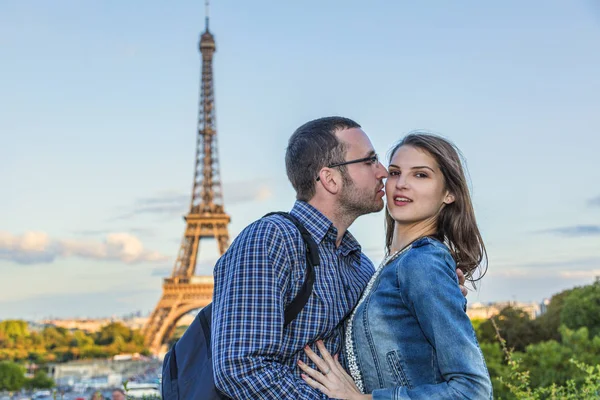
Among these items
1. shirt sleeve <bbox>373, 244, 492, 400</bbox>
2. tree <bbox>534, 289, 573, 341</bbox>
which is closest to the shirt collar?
shirt sleeve <bbox>373, 244, 492, 400</bbox>

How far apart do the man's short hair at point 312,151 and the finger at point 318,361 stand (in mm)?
656

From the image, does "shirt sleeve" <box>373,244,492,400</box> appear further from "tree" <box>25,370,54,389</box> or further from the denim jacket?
"tree" <box>25,370,54,389</box>

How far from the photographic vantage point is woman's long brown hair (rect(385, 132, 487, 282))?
2904mm

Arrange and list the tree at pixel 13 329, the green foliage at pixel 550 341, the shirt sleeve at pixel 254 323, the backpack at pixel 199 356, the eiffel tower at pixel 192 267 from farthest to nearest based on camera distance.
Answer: the tree at pixel 13 329 < the eiffel tower at pixel 192 267 < the green foliage at pixel 550 341 < the backpack at pixel 199 356 < the shirt sleeve at pixel 254 323

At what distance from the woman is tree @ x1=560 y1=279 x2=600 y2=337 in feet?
81.7

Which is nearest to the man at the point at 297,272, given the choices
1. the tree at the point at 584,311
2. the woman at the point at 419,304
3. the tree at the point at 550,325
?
the woman at the point at 419,304

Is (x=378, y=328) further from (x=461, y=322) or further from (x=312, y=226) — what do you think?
(x=312, y=226)

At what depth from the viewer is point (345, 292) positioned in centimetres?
294

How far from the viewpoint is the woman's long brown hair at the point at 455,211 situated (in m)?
2.90

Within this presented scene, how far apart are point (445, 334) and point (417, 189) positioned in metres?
0.65

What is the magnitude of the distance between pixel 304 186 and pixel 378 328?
2.41 ft

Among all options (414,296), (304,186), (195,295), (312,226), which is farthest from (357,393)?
(195,295)

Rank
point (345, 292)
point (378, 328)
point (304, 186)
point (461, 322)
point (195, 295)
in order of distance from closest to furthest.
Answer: point (461, 322) < point (378, 328) < point (345, 292) < point (304, 186) < point (195, 295)

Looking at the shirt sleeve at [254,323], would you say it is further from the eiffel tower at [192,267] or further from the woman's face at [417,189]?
the eiffel tower at [192,267]
